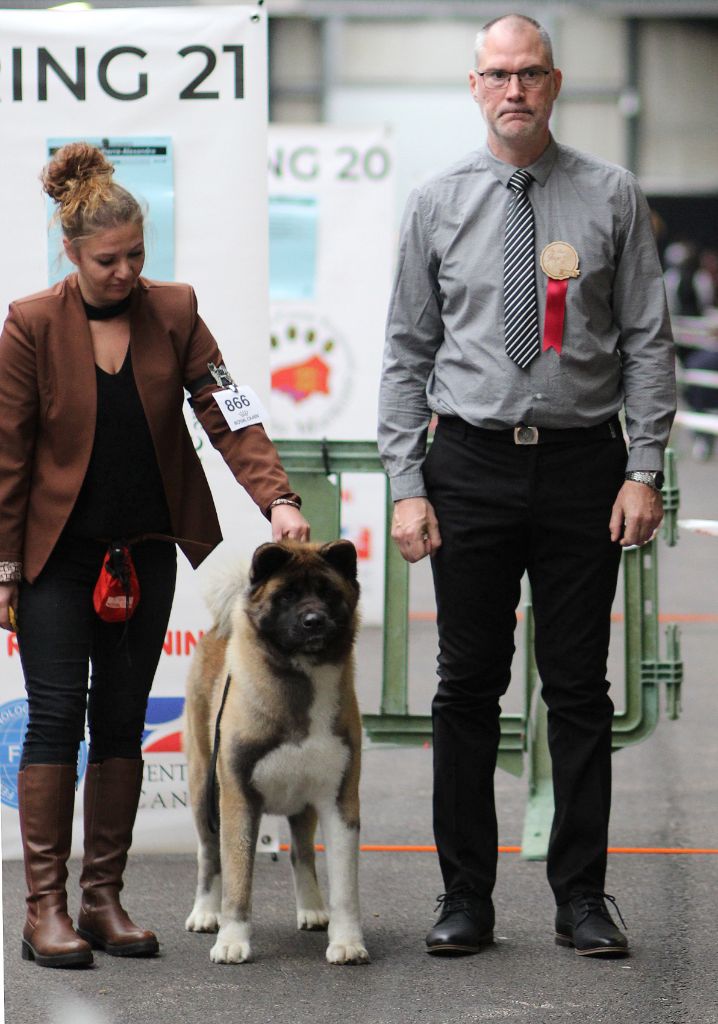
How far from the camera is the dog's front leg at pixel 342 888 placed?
158 inches

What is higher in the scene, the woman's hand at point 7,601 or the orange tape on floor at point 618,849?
the woman's hand at point 7,601

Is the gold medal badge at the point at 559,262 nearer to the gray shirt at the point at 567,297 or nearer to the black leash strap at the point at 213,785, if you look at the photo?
the gray shirt at the point at 567,297

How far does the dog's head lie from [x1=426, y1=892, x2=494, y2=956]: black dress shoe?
0.74 m

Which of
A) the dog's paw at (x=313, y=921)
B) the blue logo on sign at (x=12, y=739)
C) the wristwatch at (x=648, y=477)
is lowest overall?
the dog's paw at (x=313, y=921)

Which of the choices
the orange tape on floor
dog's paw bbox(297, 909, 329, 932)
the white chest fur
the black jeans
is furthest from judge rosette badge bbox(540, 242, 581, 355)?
the orange tape on floor

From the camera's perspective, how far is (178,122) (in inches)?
185

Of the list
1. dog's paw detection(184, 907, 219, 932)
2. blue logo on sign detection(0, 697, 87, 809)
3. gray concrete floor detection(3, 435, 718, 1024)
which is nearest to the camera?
gray concrete floor detection(3, 435, 718, 1024)

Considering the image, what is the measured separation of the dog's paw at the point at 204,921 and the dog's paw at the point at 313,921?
23cm

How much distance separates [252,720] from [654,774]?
257 centimetres

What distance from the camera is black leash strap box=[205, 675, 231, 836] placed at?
4.12 meters

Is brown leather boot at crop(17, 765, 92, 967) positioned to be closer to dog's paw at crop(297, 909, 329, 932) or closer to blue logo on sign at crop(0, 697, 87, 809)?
dog's paw at crop(297, 909, 329, 932)

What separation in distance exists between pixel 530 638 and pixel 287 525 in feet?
5.72

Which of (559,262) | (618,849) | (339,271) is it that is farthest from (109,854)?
(339,271)

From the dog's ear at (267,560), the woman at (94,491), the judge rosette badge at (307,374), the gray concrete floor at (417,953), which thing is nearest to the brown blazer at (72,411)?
the woman at (94,491)
